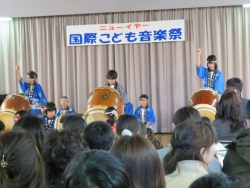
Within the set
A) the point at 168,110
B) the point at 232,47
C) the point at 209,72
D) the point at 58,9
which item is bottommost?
the point at 168,110

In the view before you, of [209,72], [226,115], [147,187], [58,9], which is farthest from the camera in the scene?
[58,9]

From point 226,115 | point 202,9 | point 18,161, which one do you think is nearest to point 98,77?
point 202,9

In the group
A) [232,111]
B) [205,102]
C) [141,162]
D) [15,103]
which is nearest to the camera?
[141,162]

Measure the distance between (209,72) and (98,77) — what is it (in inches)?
95.2

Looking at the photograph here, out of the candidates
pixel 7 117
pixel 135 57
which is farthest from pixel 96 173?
pixel 135 57

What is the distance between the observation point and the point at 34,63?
7.46 metres

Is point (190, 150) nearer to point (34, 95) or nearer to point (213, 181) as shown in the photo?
point (213, 181)

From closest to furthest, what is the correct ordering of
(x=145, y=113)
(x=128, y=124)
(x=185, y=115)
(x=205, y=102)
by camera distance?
(x=185, y=115) < (x=128, y=124) < (x=205, y=102) < (x=145, y=113)

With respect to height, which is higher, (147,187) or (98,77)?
(98,77)

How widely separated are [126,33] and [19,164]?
5.98 m

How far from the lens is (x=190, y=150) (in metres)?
1.60

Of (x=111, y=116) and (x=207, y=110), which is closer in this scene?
(x=111, y=116)

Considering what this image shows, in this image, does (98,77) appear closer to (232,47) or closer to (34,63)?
(34,63)

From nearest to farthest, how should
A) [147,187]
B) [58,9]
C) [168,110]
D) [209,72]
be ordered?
1. [147,187]
2. [209,72]
3. [58,9]
4. [168,110]
